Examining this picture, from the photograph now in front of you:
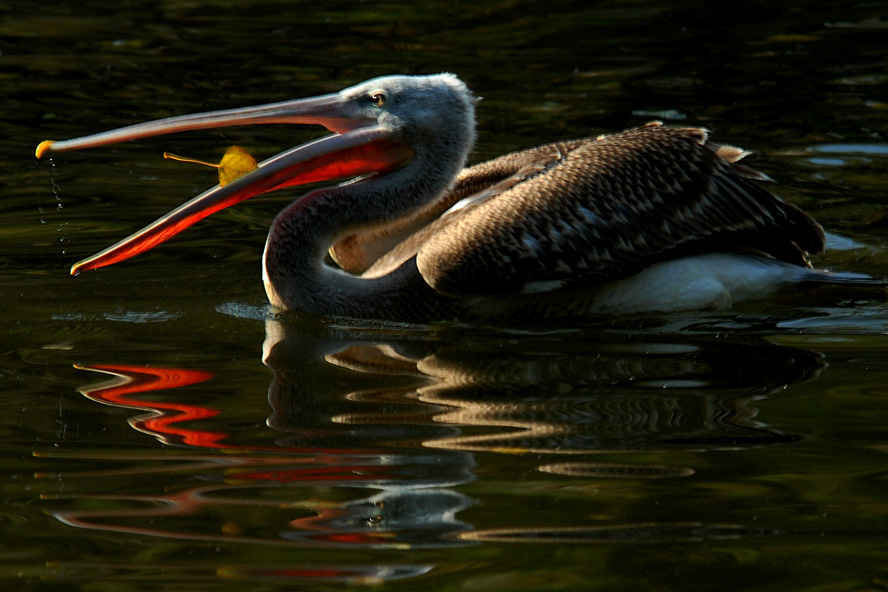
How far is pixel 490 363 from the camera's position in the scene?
4.57m

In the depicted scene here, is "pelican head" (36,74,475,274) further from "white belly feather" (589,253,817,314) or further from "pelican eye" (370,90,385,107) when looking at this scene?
"white belly feather" (589,253,817,314)

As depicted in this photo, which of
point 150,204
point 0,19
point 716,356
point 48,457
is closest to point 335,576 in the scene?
point 48,457

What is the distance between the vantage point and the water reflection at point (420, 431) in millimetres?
3045

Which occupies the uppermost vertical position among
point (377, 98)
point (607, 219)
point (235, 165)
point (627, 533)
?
point (377, 98)

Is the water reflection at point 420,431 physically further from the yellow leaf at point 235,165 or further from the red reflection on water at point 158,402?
the yellow leaf at point 235,165

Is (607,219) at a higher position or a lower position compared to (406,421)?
higher

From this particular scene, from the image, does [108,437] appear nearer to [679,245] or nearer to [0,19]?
[679,245]

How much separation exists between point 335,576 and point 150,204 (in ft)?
15.2

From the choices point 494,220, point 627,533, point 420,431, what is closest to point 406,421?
point 420,431

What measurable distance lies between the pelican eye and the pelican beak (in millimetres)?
81

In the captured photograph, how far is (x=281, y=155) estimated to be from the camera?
213 inches

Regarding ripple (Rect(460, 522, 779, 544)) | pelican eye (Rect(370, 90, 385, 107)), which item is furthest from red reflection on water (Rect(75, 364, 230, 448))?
pelican eye (Rect(370, 90, 385, 107))

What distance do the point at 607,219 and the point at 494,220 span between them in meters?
0.49

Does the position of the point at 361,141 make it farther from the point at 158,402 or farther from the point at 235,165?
the point at 158,402
